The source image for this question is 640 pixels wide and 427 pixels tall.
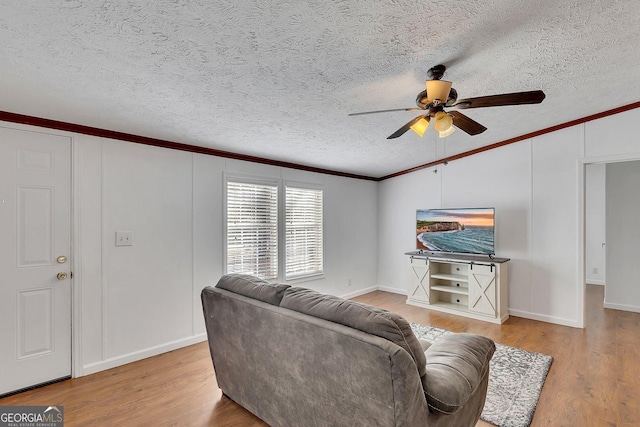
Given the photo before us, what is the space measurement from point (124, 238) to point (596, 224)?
800 cm

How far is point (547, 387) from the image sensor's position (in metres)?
2.58

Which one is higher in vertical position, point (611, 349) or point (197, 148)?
point (197, 148)

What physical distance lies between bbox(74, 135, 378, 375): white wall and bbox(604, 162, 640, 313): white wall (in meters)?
5.29

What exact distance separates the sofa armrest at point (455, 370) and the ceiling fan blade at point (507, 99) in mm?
1517

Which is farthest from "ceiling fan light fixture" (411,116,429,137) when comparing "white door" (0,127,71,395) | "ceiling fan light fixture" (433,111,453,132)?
"white door" (0,127,71,395)

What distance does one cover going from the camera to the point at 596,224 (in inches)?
248

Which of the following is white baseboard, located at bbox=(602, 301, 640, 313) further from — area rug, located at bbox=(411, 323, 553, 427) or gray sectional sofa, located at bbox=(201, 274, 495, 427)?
gray sectional sofa, located at bbox=(201, 274, 495, 427)

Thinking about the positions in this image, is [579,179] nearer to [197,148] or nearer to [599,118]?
[599,118]

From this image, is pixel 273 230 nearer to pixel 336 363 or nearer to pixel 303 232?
pixel 303 232

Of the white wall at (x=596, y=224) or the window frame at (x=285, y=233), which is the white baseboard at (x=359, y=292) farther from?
the white wall at (x=596, y=224)

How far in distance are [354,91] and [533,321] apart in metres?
3.85

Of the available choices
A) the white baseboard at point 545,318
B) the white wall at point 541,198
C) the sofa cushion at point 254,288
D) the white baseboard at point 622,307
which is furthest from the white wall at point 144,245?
the white baseboard at point 622,307

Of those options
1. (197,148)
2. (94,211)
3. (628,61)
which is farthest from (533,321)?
(94,211)

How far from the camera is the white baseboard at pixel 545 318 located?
3996mm
